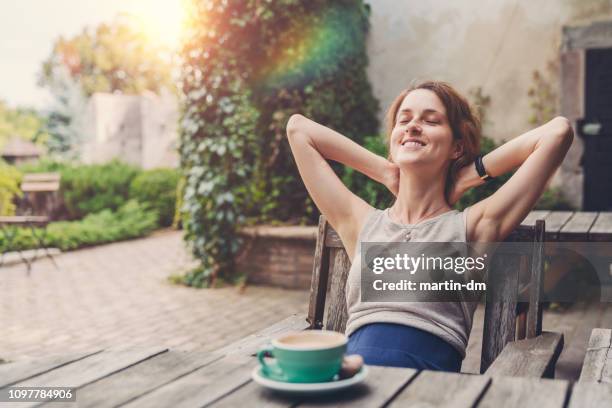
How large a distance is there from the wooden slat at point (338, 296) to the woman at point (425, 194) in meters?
0.22

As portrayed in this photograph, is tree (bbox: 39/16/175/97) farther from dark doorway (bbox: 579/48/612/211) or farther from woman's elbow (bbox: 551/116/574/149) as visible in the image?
woman's elbow (bbox: 551/116/574/149)

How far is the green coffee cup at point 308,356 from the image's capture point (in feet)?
4.44

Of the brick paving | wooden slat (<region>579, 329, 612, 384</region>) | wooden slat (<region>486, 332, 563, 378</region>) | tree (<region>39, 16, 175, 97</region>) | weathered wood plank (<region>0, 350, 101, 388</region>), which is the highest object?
tree (<region>39, 16, 175, 97</region>)

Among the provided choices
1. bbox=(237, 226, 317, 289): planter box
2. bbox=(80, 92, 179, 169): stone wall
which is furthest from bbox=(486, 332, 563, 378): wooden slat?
bbox=(80, 92, 179, 169): stone wall

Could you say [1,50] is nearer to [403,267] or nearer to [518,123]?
[518,123]

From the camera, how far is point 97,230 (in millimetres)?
10750

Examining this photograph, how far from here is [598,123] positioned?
6457mm

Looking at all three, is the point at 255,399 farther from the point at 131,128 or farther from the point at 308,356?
the point at 131,128

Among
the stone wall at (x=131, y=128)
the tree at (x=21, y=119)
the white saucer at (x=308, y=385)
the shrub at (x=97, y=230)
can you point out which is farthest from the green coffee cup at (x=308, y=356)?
the tree at (x=21, y=119)

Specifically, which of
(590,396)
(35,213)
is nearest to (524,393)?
(590,396)

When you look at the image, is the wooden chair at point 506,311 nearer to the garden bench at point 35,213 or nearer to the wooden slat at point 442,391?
the wooden slat at point 442,391

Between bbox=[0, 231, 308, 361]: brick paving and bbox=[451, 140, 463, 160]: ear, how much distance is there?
296cm

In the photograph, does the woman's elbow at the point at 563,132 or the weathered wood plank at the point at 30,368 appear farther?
the woman's elbow at the point at 563,132

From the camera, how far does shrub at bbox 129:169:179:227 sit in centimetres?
1277
